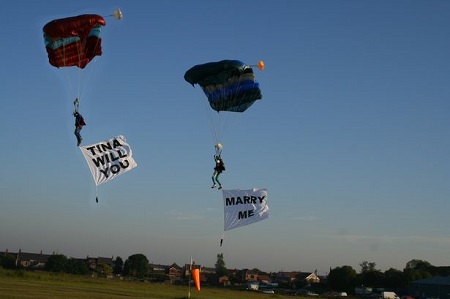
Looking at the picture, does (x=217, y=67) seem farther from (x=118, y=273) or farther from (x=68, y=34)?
(x=118, y=273)

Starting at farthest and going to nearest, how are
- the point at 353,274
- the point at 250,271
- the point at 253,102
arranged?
the point at 250,271 < the point at 353,274 < the point at 253,102

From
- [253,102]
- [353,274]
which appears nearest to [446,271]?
[353,274]

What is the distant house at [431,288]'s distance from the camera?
87.6 meters

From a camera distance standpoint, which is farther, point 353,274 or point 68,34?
point 353,274

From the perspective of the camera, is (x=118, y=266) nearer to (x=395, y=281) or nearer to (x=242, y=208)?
(x=395, y=281)

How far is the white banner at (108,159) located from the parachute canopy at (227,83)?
22.6 feet

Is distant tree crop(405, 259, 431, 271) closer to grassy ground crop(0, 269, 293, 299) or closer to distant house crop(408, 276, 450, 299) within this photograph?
distant house crop(408, 276, 450, 299)

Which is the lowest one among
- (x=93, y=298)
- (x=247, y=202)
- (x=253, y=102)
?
(x=93, y=298)

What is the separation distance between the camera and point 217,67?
2542 centimetres

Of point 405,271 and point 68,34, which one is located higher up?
point 68,34

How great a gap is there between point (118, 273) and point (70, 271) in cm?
3668

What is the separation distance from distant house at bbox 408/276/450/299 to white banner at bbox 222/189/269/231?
73481 millimetres

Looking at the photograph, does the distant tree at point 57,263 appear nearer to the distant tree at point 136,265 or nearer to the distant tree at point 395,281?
the distant tree at point 136,265

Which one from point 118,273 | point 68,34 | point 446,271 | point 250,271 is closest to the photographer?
point 68,34
